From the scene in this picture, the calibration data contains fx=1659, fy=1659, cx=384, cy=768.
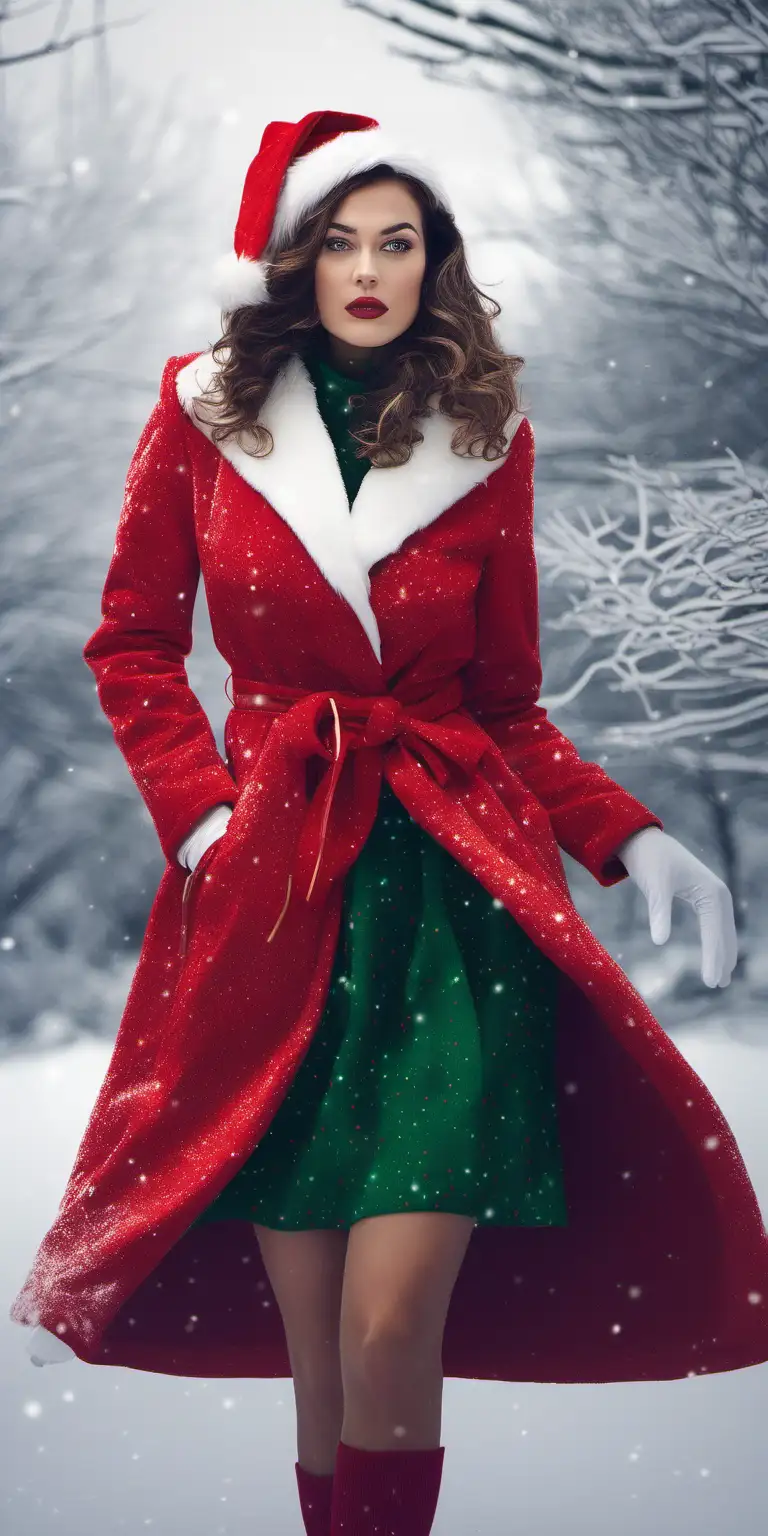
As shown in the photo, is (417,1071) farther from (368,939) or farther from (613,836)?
(613,836)

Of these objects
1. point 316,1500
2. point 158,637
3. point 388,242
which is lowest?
point 316,1500

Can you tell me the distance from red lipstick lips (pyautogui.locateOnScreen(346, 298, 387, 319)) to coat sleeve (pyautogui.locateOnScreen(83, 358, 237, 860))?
20 cm

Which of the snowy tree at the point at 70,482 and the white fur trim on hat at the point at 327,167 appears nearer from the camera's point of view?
the white fur trim on hat at the point at 327,167

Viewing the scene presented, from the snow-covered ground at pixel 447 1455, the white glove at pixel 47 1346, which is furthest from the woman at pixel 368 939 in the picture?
the snow-covered ground at pixel 447 1455

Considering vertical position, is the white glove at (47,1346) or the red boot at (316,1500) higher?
the white glove at (47,1346)

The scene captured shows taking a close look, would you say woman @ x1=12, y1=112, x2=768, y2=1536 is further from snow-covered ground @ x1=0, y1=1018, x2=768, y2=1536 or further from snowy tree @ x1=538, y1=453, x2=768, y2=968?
snowy tree @ x1=538, y1=453, x2=768, y2=968

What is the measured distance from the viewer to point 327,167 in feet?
5.41

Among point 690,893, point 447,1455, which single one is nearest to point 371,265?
point 690,893

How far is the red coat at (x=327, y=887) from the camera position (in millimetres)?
1492

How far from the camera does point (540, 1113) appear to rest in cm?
156

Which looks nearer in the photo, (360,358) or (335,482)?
(335,482)

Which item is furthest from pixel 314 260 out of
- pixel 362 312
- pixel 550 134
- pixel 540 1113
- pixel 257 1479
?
pixel 550 134

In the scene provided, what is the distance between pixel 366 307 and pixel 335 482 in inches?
7.6

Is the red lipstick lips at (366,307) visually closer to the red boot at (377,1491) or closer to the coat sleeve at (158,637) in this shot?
the coat sleeve at (158,637)
